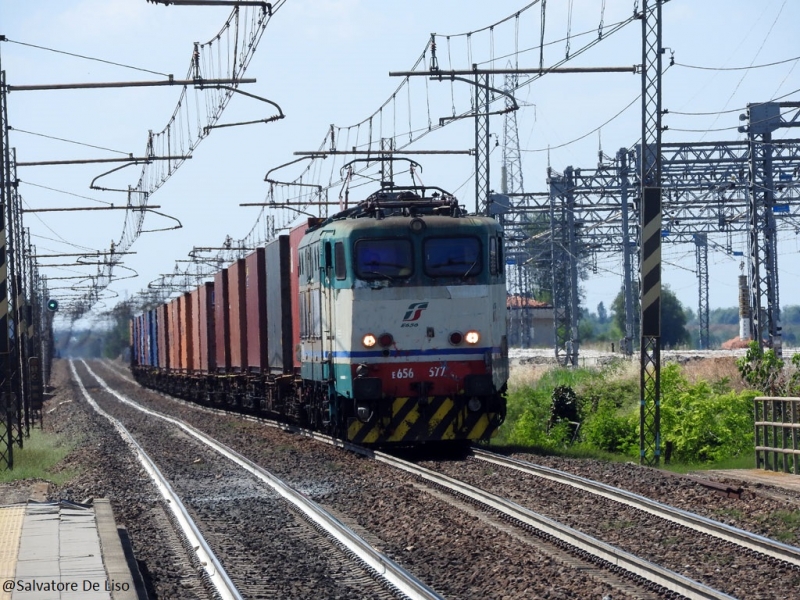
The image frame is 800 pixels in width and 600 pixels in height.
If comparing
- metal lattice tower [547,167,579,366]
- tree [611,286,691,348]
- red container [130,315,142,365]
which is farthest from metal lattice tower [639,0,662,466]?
tree [611,286,691,348]

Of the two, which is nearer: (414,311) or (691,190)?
(414,311)

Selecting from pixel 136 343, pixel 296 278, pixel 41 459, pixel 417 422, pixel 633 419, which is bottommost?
pixel 41 459

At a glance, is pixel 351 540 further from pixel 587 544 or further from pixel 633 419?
pixel 633 419

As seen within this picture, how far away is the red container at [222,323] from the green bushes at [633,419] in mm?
9840

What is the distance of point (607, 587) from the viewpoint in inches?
344

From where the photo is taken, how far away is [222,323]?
34875 mm

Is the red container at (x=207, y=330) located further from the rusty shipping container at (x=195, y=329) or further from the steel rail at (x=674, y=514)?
the steel rail at (x=674, y=514)

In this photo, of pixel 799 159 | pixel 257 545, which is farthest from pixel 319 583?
pixel 799 159

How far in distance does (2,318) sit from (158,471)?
13.4ft

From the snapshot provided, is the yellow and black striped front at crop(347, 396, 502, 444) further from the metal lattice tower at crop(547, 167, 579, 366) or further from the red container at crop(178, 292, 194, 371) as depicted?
the red container at crop(178, 292, 194, 371)

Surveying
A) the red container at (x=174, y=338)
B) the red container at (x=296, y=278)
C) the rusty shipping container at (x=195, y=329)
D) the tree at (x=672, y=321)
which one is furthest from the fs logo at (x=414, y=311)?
the tree at (x=672, y=321)

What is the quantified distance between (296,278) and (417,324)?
16.0 feet

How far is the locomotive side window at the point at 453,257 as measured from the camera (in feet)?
58.7

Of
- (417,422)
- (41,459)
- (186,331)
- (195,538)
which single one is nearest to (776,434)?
(417,422)
